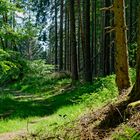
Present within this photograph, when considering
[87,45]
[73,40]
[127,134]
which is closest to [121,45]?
[127,134]

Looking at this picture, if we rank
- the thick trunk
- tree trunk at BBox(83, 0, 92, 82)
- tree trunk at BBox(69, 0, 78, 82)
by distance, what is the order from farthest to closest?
tree trunk at BBox(69, 0, 78, 82) → tree trunk at BBox(83, 0, 92, 82) → the thick trunk

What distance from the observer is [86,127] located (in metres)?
8.03

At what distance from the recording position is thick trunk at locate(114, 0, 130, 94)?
985 cm

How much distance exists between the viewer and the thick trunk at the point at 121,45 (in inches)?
388

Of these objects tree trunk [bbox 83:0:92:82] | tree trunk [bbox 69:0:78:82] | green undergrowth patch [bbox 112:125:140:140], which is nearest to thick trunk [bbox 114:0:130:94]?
green undergrowth patch [bbox 112:125:140:140]

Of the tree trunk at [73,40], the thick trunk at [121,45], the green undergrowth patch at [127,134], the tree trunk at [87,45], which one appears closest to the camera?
the green undergrowth patch at [127,134]

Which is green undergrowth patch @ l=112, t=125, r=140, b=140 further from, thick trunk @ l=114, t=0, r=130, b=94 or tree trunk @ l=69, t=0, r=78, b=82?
tree trunk @ l=69, t=0, r=78, b=82

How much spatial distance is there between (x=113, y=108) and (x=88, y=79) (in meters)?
15.7

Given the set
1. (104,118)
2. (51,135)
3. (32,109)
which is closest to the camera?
(104,118)

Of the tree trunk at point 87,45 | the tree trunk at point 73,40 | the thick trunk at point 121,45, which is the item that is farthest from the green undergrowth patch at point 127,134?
the tree trunk at point 73,40

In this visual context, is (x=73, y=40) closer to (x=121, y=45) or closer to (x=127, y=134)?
(x=121, y=45)

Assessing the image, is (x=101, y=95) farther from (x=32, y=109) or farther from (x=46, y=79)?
(x=46, y=79)

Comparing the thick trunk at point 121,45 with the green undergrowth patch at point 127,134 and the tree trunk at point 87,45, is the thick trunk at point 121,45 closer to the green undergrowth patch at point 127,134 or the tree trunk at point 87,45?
the green undergrowth patch at point 127,134

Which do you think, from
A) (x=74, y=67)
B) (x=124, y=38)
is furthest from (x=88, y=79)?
(x=124, y=38)
